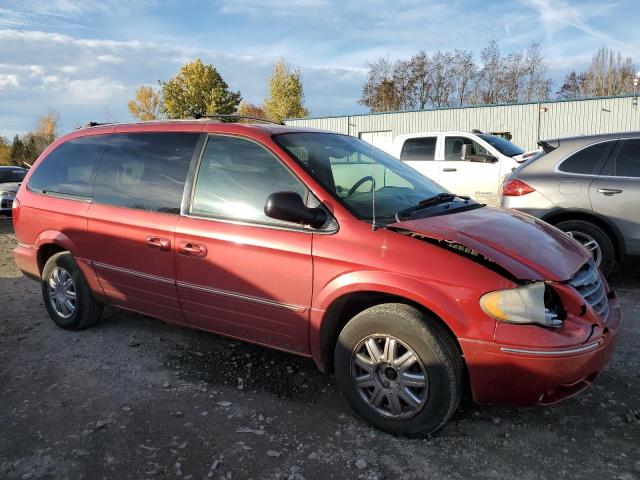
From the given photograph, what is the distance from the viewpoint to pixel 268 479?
254cm

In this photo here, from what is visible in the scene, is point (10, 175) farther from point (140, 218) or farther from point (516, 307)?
point (516, 307)

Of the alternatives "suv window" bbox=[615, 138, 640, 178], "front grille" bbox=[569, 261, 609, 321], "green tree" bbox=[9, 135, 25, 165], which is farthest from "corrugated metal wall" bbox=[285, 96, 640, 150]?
"green tree" bbox=[9, 135, 25, 165]

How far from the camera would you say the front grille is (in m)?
2.81

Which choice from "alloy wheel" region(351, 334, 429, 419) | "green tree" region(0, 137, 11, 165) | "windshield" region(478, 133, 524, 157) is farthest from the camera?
"green tree" region(0, 137, 11, 165)

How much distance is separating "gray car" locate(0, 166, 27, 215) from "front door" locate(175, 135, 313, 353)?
1206cm

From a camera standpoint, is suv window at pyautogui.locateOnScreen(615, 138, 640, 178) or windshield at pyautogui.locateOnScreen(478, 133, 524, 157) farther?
windshield at pyautogui.locateOnScreen(478, 133, 524, 157)

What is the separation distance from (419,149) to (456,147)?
841 millimetres

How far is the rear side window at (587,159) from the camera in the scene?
5609 mm

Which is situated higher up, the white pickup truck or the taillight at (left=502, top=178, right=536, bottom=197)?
the white pickup truck

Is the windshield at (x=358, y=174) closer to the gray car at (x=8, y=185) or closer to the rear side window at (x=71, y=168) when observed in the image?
the rear side window at (x=71, y=168)

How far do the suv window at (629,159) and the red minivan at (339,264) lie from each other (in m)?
2.76

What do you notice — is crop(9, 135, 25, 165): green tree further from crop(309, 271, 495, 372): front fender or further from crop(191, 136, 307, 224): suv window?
crop(309, 271, 495, 372): front fender

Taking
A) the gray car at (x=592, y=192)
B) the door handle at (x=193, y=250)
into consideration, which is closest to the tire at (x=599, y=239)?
the gray car at (x=592, y=192)

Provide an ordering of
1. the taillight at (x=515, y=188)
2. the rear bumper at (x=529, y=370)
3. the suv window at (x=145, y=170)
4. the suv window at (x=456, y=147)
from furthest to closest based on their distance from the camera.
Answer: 1. the suv window at (x=456, y=147)
2. the taillight at (x=515, y=188)
3. the suv window at (x=145, y=170)
4. the rear bumper at (x=529, y=370)
